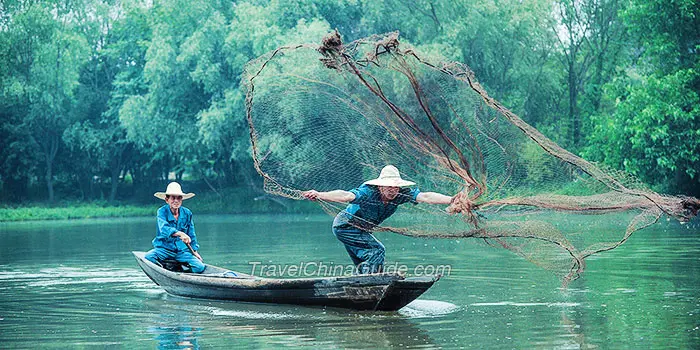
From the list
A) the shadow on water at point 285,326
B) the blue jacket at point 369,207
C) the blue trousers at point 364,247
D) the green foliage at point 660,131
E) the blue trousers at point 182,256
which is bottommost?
the shadow on water at point 285,326

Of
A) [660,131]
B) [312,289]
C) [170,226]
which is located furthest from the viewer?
[660,131]

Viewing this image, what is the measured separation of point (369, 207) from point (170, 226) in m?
3.25

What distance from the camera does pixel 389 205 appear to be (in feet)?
38.6

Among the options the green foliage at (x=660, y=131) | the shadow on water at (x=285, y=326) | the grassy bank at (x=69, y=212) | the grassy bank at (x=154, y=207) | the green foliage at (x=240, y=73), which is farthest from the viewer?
the grassy bank at (x=154, y=207)

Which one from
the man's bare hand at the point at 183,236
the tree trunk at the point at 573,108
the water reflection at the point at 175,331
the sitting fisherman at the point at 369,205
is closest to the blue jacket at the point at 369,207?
the sitting fisherman at the point at 369,205

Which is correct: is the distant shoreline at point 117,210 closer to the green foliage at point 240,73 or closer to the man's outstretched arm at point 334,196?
the green foliage at point 240,73

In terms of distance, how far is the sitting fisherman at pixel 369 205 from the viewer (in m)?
11.4

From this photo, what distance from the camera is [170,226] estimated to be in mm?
13688

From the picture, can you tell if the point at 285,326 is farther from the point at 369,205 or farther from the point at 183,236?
the point at 183,236

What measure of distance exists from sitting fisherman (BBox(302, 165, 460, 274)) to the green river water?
2.60 ft

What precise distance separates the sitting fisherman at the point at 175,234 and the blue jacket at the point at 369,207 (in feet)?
8.98

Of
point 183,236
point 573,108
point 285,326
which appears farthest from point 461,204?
point 573,108

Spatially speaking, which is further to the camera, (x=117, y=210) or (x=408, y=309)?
(x=117, y=210)

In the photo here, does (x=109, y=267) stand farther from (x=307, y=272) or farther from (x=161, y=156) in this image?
(x=161, y=156)
